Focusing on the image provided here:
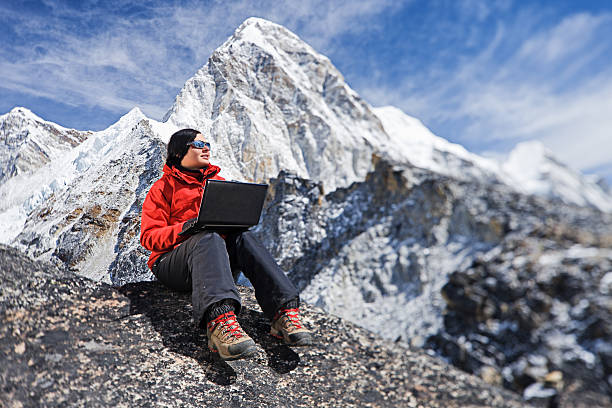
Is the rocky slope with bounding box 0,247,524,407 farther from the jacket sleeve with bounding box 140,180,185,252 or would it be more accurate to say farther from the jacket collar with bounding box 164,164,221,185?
the jacket collar with bounding box 164,164,221,185

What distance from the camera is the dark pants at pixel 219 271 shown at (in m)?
1.73

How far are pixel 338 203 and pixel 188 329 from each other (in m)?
12.9

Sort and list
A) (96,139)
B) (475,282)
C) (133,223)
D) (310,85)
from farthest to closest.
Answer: (310,85) < (475,282) < (96,139) < (133,223)

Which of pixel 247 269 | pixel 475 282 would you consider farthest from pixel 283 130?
pixel 247 269

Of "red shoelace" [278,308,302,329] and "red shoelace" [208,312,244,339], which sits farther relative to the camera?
"red shoelace" [278,308,302,329]

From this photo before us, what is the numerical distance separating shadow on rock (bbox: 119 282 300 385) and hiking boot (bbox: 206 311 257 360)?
15 centimetres

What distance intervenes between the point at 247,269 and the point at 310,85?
60.6 ft

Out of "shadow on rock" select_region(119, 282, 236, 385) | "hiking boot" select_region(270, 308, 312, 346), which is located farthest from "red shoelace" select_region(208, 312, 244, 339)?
"hiking boot" select_region(270, 308, 312, 346)

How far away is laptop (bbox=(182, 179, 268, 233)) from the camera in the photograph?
72.0 inches

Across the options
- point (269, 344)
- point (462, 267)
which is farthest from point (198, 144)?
point (462, 267)

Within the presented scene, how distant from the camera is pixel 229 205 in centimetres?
192

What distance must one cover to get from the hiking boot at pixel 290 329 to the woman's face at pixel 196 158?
3.58 ft

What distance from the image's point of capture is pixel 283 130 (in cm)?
1491

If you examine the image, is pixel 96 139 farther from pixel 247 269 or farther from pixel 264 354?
pixel 264 354
